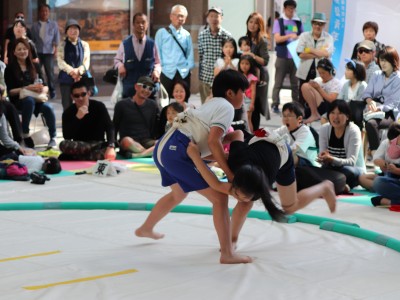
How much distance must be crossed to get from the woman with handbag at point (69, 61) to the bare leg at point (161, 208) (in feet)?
14.4

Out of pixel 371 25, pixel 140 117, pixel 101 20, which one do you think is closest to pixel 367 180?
pixel 140 117

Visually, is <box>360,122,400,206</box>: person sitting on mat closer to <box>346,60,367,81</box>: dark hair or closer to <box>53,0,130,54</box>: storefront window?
<box>346,60,367,81</box>: dark hair

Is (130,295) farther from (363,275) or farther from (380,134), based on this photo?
(380,134)

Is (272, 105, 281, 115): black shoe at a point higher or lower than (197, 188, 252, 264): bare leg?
lower

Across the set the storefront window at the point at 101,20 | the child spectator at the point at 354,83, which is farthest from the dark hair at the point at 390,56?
the storefront window at the point at 101,20

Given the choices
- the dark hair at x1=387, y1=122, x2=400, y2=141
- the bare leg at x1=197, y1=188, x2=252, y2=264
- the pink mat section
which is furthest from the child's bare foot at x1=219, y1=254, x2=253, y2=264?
the pink mat section

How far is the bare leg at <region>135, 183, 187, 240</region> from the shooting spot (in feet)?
14.0

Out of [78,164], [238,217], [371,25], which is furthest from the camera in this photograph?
[371,25]

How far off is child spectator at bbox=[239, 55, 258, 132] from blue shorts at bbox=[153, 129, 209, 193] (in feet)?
13.9

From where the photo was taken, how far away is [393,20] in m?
9.27

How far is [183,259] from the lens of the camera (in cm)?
412

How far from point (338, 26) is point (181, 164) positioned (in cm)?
598

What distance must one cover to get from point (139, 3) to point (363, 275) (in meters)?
9.44

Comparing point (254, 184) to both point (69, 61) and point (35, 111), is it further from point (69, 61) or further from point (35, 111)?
point (69, 61)
